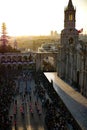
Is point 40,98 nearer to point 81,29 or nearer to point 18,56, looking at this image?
point 81,29

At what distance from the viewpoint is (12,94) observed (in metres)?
34.7

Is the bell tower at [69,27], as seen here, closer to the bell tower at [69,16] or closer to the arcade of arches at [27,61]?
the bell tower at [69,16]

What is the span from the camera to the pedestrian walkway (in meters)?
23.6

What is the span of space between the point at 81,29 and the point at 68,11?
3.23 m

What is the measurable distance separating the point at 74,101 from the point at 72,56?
9313 millimetres

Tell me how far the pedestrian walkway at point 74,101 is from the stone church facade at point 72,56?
0.81 meters

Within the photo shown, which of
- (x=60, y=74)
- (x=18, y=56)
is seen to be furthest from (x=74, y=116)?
(x=18, y=56)

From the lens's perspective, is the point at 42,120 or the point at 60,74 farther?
the point at 60,74

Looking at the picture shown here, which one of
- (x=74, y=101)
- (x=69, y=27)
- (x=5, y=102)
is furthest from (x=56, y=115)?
(x=69, y=27)

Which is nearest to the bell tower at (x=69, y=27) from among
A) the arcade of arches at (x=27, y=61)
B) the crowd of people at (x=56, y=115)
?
the arcade of arches at (x=27, y=61)

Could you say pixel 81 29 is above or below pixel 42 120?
above

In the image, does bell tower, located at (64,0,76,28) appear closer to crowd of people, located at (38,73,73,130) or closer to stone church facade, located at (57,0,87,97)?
stone church facade, located at (57,0,87,97)

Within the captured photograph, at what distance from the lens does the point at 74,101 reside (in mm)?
29172

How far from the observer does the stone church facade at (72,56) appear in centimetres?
3199
